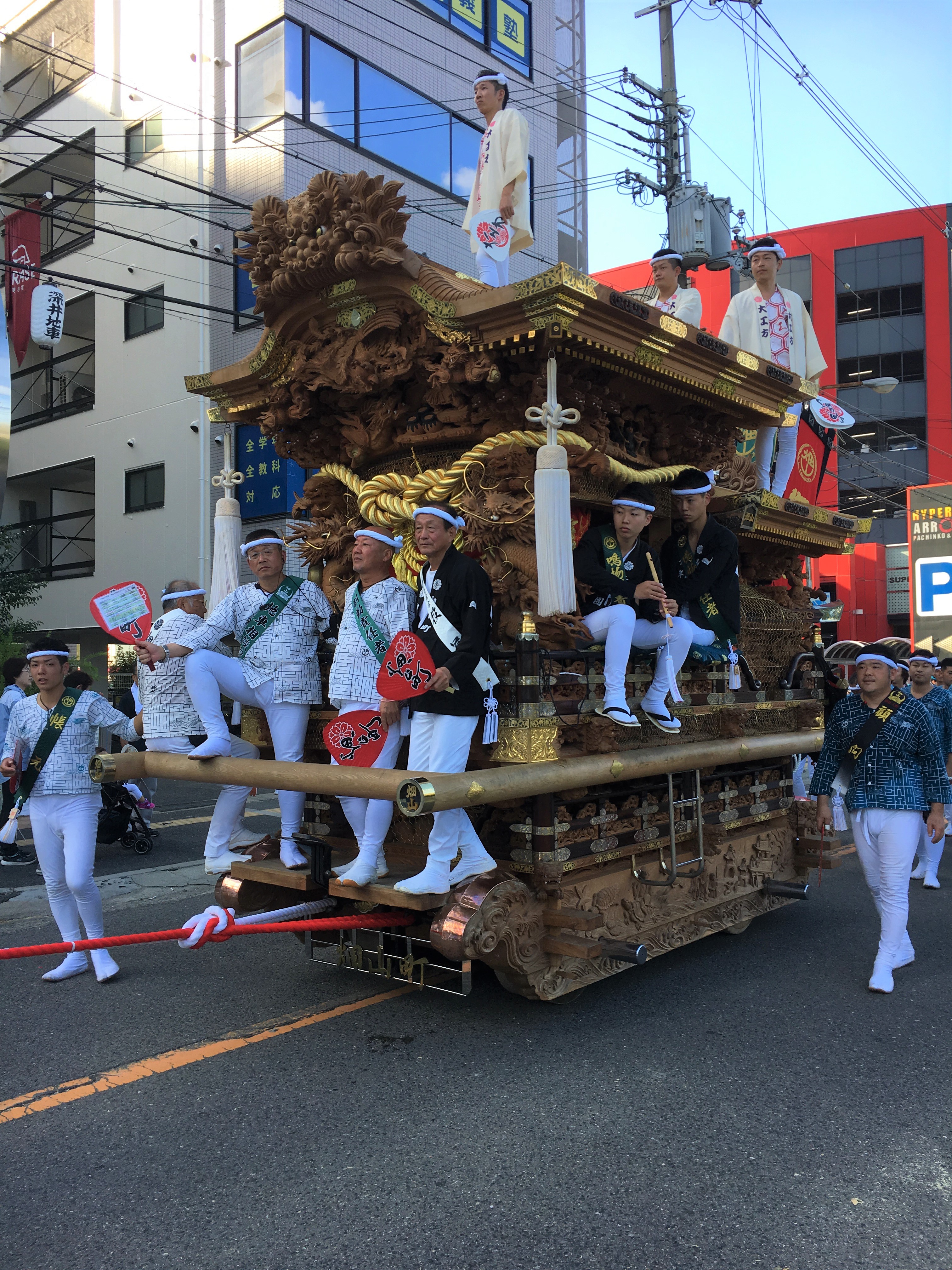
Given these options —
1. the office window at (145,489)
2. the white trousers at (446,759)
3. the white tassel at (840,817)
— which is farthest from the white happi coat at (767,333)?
the office window at (145,489)

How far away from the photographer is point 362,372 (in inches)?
226

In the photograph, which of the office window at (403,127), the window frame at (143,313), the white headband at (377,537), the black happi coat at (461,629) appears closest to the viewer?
the black happi coat at (461,629)

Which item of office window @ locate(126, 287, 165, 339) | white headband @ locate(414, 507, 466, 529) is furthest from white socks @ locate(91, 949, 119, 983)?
office window @ locate(126, 287, 165, 339)

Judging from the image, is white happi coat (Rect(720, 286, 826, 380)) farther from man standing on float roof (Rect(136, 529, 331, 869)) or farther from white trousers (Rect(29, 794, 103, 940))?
white trousers (Rect(29, 794, 103, 940))

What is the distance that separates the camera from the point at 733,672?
6.34 meters

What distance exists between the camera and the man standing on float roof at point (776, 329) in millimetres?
8148

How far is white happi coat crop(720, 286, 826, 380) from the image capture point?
827 centimetres

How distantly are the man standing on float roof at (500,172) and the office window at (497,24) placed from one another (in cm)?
1353

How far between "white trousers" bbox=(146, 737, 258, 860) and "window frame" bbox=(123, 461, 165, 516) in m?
13.3

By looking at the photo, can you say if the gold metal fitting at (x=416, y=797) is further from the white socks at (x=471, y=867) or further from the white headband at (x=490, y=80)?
the white headband at (x=490, y=80)

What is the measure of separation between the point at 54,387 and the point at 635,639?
19852 millimetres

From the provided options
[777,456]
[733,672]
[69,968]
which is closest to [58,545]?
[69,968]

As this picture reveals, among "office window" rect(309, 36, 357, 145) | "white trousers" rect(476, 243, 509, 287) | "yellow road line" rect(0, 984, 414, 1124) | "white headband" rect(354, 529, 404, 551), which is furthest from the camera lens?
"office window" rect(309, 36, 357, 145)

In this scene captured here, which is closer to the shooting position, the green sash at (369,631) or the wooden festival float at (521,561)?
the wooden festival float at (521,561)
